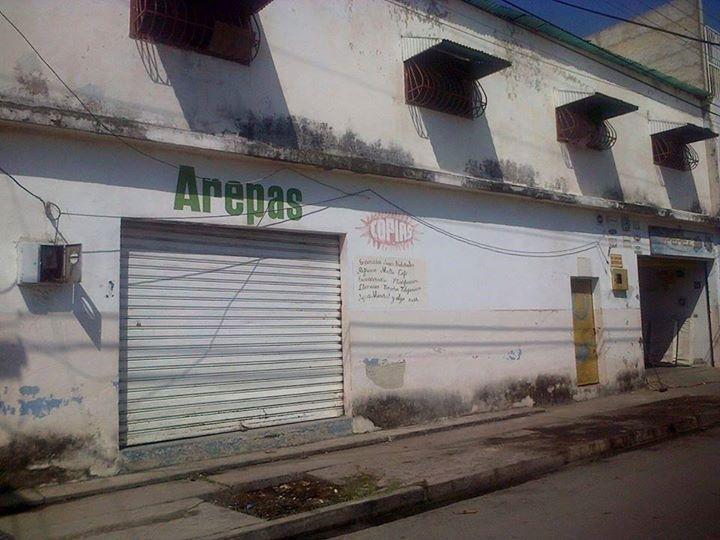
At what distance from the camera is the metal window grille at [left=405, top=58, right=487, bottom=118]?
9836 mm

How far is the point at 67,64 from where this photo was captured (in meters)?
6.70

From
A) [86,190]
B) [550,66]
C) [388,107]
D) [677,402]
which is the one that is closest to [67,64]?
[86,190]

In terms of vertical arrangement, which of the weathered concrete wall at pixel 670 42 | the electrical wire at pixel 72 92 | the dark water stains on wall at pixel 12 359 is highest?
the weathered concrete wall at pixel 670 42

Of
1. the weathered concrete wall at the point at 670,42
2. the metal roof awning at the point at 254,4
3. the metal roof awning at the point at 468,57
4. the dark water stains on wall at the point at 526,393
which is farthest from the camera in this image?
the weathered concrete wall at the point at 670,42

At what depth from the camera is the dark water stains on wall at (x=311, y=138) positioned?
8023 mm

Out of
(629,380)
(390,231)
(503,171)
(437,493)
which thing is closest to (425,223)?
(390,231)

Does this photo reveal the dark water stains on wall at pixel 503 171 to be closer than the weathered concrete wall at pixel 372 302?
No

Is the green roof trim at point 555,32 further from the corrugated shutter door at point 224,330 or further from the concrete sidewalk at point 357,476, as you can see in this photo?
the concrete sidewalk at point 357,476

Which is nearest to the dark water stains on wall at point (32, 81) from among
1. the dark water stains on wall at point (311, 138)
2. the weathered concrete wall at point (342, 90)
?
the weathered concrete wall at point (342, 90)

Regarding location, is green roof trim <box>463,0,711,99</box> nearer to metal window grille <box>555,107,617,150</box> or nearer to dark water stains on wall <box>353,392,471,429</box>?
metal window grille <box>555,107,617,150</box>

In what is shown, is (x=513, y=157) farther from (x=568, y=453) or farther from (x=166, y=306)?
(x=166, y=306)

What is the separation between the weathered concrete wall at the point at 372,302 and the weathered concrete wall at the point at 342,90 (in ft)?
1.46

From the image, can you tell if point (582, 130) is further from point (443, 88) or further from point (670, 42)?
point (670, 42)

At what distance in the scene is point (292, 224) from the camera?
27.4ft
